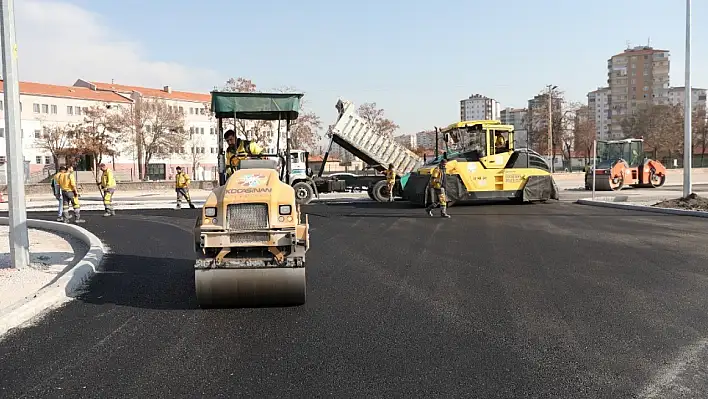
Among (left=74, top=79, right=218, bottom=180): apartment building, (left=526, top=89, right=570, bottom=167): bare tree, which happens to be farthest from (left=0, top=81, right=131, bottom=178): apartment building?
(left=526, top=89, right=570, bottom=167): bare tree

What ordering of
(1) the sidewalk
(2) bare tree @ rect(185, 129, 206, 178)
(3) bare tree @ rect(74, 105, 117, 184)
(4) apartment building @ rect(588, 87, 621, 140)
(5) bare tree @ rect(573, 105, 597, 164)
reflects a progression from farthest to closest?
(4) apartment building @ rect(588, 87, 621, 140) → (2) bare tree @ rect(185, 129, 206, 178) → (5) bare tree @ rect(573, 105, 597, 164) → (3) bare tree @ rect(74, 105, 117, 184) → (1) the sidewalk

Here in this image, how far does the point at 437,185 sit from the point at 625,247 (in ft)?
A: 21.8

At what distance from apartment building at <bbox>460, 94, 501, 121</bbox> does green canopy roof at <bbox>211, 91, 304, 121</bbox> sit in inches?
867

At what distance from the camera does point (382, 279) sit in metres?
7.84

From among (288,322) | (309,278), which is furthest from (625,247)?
(288,322)

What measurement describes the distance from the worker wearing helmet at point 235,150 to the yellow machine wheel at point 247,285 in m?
2.11

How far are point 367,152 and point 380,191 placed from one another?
176 cm

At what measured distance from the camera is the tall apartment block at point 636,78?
118 m

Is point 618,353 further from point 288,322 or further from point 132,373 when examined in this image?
point 132,373

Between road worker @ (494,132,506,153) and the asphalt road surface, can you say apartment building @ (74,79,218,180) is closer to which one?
road worker @ (494,132,506,153)

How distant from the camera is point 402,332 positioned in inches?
213

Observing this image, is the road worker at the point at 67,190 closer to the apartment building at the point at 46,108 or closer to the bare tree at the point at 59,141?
the bare tree at the point at 59,141

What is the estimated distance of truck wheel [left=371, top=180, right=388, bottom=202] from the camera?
24.2m

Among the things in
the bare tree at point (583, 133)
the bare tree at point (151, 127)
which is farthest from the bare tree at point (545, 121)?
the bare tree at point (151, 127)
